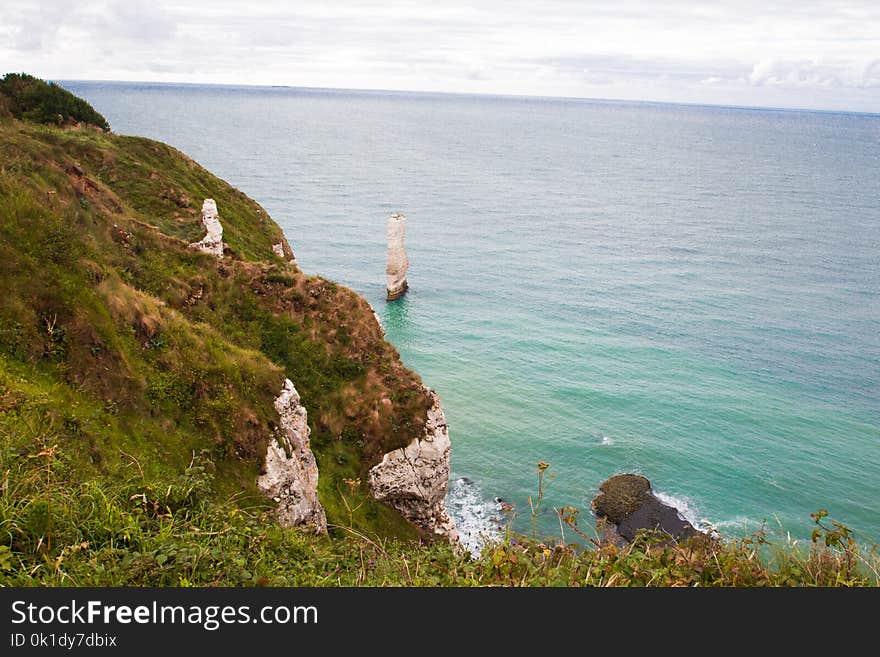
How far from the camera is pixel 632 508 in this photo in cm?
3922

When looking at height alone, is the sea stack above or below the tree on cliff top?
below

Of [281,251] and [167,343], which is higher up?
[281,251]

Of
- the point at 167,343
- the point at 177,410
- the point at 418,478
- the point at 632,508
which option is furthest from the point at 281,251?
the point at 632,508

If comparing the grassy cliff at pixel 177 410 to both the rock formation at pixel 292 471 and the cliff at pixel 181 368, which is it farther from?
the rock formation at pixel 292 471

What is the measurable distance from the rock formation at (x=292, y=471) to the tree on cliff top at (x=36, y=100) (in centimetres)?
3906

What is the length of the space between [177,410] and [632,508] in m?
30.4

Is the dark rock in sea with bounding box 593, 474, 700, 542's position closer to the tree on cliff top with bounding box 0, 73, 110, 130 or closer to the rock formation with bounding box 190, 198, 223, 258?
the rock formation with bounding box 190, 198, 223, 258

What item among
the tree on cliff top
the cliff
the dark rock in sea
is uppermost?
the tree on cliff top

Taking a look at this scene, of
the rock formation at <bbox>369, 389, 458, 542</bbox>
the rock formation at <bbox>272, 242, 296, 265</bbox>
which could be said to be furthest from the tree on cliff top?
the rock formation at <bbox>369, 389, 458, 542</bbox>

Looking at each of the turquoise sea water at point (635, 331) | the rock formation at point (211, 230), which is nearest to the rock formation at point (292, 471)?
the turquoise sea water at point (635, 331)

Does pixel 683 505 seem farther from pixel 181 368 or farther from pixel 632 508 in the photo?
pixel 181 368

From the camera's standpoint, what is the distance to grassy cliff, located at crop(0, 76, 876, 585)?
9.09 metres

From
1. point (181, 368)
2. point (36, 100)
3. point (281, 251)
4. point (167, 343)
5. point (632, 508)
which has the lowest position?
point (632, 508)

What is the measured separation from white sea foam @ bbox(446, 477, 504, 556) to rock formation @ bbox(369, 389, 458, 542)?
26.4 feet
